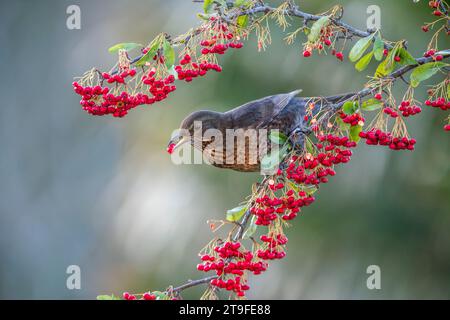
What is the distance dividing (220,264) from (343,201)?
2323 millimetres

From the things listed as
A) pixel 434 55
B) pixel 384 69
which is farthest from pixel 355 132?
pixel 434 55

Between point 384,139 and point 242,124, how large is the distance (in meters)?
0.94

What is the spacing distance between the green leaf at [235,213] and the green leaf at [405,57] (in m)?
0.64

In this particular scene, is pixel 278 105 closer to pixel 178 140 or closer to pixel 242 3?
pixel 178 140

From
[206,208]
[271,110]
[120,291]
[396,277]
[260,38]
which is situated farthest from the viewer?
[120,291]

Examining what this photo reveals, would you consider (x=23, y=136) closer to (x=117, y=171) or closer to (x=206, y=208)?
(x=117, y=171)

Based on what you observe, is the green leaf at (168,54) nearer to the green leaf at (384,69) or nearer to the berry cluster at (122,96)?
the berry cluster at (122,96)

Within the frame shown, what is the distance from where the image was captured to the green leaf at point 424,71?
1.85m

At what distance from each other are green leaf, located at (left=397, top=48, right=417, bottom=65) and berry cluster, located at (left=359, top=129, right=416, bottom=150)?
0.71 feet

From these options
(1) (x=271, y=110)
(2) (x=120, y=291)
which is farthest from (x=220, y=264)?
(2) (x=120, y=291)

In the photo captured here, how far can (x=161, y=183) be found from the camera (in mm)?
4543

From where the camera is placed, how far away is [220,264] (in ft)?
6.40

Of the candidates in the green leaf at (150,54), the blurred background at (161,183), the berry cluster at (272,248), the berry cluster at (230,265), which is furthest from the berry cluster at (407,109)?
the blurred background at (161,183)

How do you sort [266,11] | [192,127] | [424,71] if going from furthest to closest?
[192,127], [266,11], [424,71]
